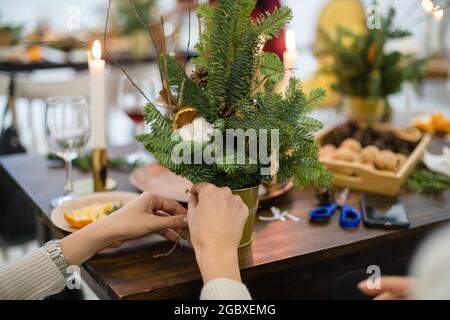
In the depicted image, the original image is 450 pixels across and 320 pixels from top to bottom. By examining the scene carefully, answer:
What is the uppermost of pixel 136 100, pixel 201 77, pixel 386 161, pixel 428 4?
pixel 428 4

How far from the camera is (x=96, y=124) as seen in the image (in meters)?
1.40

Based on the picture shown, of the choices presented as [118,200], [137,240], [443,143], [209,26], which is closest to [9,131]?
[118,200]

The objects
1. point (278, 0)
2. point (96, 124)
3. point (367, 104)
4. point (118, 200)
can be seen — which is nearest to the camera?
point (118, 200)

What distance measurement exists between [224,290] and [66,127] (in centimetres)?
70

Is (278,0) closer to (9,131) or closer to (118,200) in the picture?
(9,131)

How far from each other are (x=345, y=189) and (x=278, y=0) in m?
1.75

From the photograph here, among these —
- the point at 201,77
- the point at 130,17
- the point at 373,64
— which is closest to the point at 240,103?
the point at 201,77

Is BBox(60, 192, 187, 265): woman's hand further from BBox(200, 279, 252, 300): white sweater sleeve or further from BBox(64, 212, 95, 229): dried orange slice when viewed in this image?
BBox(200, 279, 252, 300): white sweater sleeve

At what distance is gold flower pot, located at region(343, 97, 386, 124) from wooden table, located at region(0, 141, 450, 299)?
23.2 inches

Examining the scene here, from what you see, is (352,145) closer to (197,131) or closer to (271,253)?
(271,253)

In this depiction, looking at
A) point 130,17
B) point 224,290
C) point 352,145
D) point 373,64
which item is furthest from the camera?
point 130,17

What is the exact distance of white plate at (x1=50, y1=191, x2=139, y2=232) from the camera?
120 centimetres

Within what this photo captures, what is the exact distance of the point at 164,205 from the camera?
110 centimetres

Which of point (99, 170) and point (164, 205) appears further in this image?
point (99, 170)
